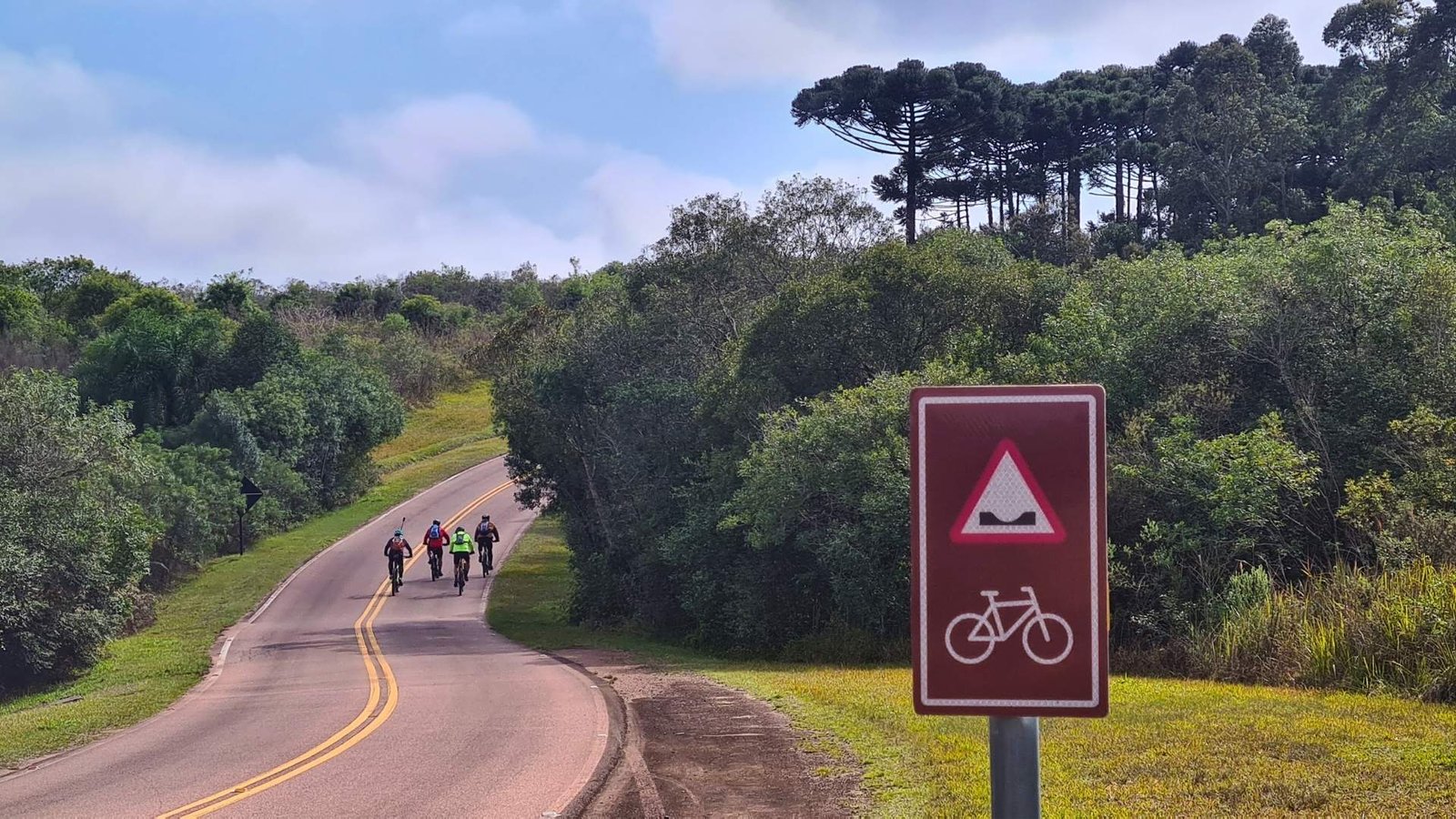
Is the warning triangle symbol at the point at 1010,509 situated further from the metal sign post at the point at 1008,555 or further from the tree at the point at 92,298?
the tree at the point at 92,298

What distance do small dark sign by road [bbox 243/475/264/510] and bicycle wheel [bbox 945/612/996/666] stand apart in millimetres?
48495

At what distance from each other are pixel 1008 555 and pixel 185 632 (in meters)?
32.0

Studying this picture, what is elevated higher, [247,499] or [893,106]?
[893,106]

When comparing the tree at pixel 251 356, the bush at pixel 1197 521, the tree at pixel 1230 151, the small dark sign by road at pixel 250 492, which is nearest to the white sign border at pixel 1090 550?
the bush at pixel 1197 521

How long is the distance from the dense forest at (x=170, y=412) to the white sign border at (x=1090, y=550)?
28060mm

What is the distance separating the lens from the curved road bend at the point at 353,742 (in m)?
10.7

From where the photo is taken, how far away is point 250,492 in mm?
47500

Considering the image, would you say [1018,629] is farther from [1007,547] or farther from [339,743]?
[339,743]

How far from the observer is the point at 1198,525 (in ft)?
62.5

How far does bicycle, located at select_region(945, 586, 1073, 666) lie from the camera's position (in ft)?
7.95

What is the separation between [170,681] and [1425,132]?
1689 inches

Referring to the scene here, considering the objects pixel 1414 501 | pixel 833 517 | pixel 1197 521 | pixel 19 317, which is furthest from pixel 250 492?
pixel 1414 501

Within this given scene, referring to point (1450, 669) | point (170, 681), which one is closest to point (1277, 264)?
point (1450, 669)

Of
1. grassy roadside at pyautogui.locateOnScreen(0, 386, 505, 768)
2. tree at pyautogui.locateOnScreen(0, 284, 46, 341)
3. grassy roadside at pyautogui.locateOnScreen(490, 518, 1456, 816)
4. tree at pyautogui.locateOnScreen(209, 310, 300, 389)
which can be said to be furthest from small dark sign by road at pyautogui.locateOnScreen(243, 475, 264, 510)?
grassy roadside at pyautogui.locateOnScreen(490, 518, 1456, 816)
